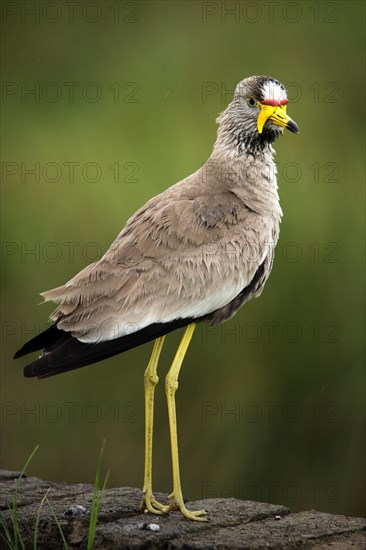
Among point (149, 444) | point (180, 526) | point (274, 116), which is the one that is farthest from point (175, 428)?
point (274, 116)

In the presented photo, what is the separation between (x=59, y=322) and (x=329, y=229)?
3.61 metres

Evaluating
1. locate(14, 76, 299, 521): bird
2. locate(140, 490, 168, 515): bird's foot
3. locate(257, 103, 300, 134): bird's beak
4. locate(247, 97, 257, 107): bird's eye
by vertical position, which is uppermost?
locate(247, 97, 257, 107): bird's eye

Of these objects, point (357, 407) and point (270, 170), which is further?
point (357, 407)

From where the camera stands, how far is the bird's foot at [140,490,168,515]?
462 centimetres

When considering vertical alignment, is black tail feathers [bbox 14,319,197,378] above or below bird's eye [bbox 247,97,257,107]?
below

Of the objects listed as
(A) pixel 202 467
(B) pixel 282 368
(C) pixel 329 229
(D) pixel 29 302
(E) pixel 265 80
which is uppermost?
(E) pixel 265 80

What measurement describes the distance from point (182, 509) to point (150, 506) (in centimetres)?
15

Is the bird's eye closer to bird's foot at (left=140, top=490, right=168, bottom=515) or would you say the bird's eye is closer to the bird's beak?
the bird's beak

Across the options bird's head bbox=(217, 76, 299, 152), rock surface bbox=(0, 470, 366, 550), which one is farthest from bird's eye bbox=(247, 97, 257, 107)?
rock surface bbox=(0, 470, 366, 550)

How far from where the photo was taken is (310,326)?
7.74 m

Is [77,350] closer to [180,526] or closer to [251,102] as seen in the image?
[180,526]

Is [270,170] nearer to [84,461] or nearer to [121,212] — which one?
[121,212]

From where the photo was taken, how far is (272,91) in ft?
16.9

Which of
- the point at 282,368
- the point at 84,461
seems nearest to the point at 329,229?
the point at 282,368
